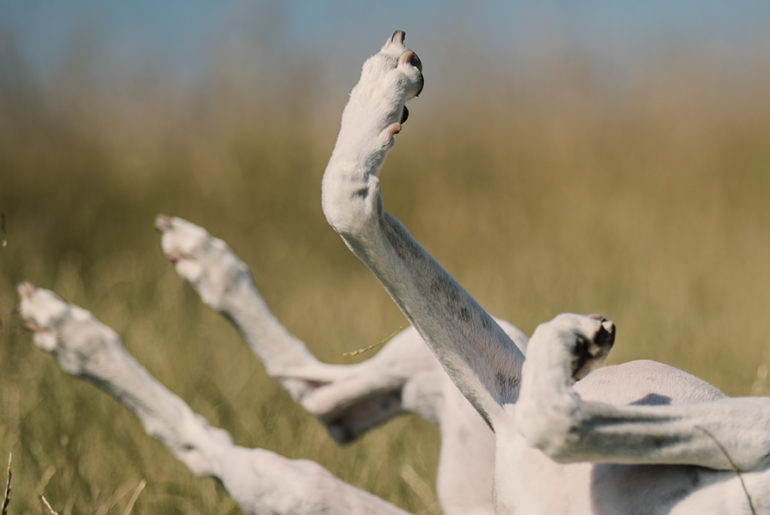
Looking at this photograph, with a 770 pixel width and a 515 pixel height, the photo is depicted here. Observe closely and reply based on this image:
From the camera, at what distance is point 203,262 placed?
2824 mm

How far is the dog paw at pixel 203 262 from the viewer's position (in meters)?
2.80

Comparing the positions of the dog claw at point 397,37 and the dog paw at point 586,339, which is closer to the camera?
the dog paw at point 586,339

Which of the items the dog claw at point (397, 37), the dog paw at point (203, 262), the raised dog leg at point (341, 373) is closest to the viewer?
the dog claw at point (397, 37)

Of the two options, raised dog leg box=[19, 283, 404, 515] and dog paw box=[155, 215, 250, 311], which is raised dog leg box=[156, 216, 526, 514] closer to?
dog paw box=[155, 215, 250, 311]

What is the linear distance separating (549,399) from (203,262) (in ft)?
4.97

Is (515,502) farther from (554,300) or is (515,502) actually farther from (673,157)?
(673,157)

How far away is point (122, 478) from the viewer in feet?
9.52

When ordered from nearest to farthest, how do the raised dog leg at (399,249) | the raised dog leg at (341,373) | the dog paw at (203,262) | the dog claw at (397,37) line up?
the raised dog leg at (399,249), the dog claw at (397,37), the raised dog leg at (341,373), the dog paw at (203,262)

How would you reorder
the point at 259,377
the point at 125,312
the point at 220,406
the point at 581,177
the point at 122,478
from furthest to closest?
the point at 581,177 → the point at 125,312 → the point at 259,377 → the point at 220,406 → the point at 122,478

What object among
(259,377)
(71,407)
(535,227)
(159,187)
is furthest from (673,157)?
(71,407)

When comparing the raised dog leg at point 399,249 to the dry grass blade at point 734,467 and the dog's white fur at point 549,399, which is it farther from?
the dry grass blade at point 734,467

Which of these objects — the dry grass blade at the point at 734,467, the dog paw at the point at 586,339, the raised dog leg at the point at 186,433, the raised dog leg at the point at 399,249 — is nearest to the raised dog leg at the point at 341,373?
the raised dog leg at the point at 186,433

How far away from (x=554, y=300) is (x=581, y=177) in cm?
211

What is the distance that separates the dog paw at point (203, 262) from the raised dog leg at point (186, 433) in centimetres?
28
